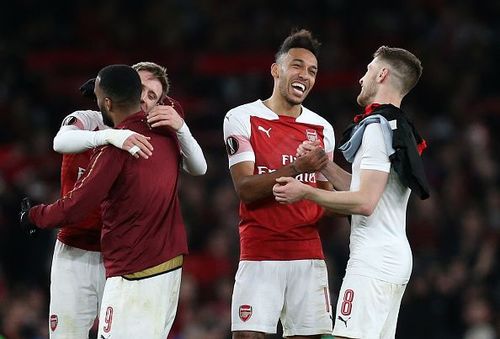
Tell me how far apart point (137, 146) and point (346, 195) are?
1.13 meters

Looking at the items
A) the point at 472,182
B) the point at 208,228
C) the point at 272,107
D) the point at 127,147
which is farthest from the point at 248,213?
the point at 472,182

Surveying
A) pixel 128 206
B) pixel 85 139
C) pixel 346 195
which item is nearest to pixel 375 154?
pixel 346 195

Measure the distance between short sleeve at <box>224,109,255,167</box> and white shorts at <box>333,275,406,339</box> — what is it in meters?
1.00

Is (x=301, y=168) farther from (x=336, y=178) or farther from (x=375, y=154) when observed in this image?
(x=375, y=154)

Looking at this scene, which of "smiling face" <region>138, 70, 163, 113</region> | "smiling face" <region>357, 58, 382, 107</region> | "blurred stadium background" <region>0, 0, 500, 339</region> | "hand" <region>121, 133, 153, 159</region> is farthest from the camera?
"blurred stadium background" <region>0, 0, 500, 339</region>

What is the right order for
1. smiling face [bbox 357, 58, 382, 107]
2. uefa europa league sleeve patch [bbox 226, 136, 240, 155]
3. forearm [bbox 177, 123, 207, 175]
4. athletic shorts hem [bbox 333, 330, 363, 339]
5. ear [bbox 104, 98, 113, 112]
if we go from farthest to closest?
uefa europa league sleeve patch [bbox 226, 136, 240, 155] < smiling face [bbox 357, 58, 382, 107] < forearm [bbox 177, 123, 207, 175] < ear [bbox 104, 98, 113, 112] < athletic shorts hem [bbox 333, 330, 363, 339]

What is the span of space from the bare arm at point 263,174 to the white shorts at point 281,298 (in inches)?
16.6

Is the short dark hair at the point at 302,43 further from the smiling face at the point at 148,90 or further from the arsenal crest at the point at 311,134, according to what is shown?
the smiling face at the point at 148,90

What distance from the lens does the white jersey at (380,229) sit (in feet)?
18.7

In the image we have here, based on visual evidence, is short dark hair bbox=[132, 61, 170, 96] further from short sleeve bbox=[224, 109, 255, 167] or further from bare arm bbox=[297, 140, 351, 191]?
bare arm bbox=[297, 140, 351, 191]

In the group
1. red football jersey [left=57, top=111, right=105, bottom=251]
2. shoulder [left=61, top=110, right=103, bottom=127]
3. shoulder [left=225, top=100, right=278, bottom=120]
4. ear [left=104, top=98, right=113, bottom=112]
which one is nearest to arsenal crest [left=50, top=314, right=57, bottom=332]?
red football jersey [left=57, top=111, right=105, bottom=251]

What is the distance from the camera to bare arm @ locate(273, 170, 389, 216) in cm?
563

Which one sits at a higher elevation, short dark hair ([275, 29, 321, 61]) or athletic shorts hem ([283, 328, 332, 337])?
short dark hair ([275, 29, 321, 61])

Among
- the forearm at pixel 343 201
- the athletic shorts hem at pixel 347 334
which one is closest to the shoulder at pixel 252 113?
the forearm at pixel 343 201
